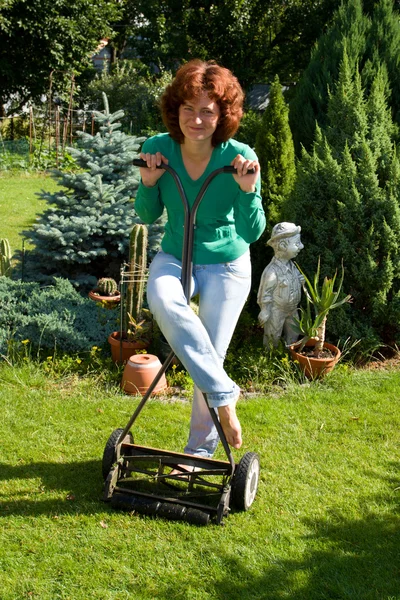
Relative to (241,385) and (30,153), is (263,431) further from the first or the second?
(30,153)

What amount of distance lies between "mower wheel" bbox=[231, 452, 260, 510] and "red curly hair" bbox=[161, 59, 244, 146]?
65.2 inches

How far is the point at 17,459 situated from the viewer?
3795 millimetres

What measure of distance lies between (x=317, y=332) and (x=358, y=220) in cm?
107

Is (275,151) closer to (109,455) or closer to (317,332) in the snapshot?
(317,332)

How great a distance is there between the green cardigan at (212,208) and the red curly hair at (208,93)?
0.28ft

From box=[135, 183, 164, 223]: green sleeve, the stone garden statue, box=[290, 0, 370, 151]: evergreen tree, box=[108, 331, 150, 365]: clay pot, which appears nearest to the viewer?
box=[135, 183, 164, 223]: green sleeve

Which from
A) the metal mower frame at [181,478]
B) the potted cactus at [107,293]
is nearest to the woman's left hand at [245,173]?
the metal mower frame at [181,478]

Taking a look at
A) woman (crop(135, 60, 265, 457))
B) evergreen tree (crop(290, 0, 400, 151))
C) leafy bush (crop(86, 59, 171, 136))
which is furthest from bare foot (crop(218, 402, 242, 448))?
leafy bush (crop(86, 59, 171, 136))

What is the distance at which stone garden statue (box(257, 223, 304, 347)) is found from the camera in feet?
16.2

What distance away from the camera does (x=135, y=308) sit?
207 inches

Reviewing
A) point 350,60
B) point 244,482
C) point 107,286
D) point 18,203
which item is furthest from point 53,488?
point 18,203

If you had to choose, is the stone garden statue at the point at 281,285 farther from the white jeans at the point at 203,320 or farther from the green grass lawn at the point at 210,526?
the white jeans at the point at 203,320

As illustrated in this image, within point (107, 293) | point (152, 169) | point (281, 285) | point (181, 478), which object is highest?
point (152, 169)

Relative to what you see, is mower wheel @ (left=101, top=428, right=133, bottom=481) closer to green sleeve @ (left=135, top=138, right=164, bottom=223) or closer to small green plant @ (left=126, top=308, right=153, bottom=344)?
green sleeve @ (left=135, top=138, right=164, bottom=223)
